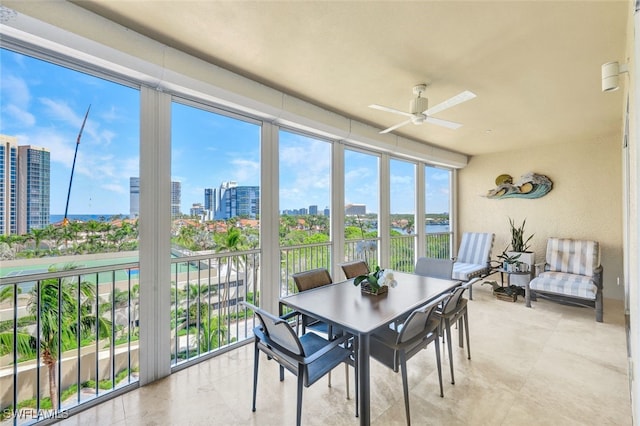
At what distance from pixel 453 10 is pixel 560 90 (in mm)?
1954

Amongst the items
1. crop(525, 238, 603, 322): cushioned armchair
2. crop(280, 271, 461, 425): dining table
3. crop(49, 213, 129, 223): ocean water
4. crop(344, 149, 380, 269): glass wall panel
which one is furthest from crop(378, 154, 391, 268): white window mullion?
crop(49, 213, 129, 223): ocean water

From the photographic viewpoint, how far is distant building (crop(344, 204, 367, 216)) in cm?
420

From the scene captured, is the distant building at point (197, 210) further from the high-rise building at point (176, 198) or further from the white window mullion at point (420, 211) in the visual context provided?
the white window mullion at point (420, 211)

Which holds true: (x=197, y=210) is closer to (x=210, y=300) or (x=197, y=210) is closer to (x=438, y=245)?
(x=210, y=300)

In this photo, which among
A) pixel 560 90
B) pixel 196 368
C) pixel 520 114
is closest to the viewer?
pixel 196 368

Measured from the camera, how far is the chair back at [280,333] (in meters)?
1.59

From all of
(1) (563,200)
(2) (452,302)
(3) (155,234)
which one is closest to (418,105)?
(2) (452,302)

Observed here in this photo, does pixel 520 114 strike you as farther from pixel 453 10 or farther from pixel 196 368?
pixel 196 368

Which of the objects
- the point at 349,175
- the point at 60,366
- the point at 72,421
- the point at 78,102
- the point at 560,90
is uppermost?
the point at 560,90

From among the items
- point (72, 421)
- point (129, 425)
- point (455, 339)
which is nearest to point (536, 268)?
point (455, 339)

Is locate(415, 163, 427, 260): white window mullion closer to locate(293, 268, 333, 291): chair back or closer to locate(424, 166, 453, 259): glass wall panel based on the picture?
locate(424, 166, 453, 259): glass wall panel

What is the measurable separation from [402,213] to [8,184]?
490cm

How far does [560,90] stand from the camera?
110 inches

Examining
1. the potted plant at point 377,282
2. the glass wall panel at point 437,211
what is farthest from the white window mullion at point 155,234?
the glass wall panel at point 437,211
